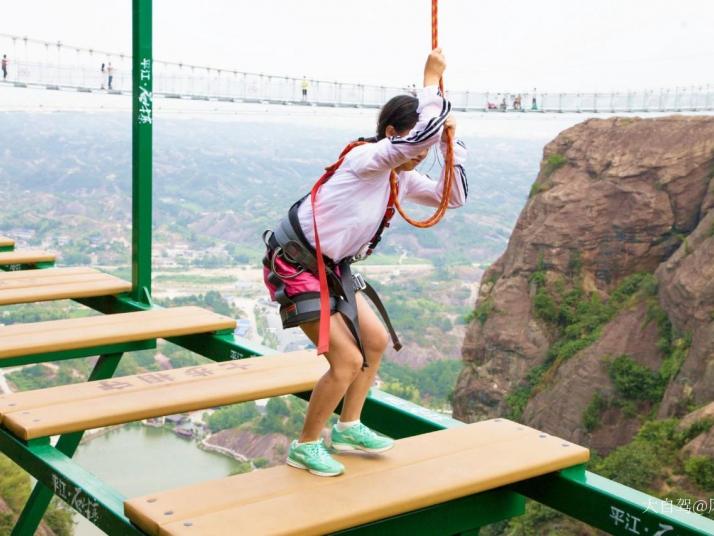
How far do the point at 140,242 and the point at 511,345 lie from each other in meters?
41.6

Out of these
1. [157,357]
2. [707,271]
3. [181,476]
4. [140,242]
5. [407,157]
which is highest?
[407,157]

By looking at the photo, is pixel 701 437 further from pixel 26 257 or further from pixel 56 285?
pixel 56 285

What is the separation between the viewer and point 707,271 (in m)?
36.3

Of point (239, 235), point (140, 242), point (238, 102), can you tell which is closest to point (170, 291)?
point (239, 235)

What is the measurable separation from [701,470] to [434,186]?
29.4m

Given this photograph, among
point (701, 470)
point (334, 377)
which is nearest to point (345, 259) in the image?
point (334, 377)

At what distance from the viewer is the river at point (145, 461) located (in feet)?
177

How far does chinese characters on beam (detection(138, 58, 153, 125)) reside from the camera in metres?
5.29

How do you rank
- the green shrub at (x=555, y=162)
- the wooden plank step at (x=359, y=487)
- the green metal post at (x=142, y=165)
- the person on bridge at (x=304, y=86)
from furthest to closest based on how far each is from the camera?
the green shrub at (x=555, y=162), the person on bridge at (x=304, y=86), the green metal post at (x=142, y=165), the wooden plank step at (x=359, y=487)

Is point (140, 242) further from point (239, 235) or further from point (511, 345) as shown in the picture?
point (239, 235)

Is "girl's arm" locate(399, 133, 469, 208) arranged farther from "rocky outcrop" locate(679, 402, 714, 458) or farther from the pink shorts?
"rocky outcrop" locate(679, 402, 714, 458)

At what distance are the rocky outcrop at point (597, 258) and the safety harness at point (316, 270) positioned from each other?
116 ft

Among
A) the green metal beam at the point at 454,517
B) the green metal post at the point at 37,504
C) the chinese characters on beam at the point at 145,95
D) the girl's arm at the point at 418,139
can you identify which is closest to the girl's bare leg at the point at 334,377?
the green metal beam at the point at 454,517

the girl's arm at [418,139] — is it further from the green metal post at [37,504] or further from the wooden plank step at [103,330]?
the wooden plank step at [103,330]
